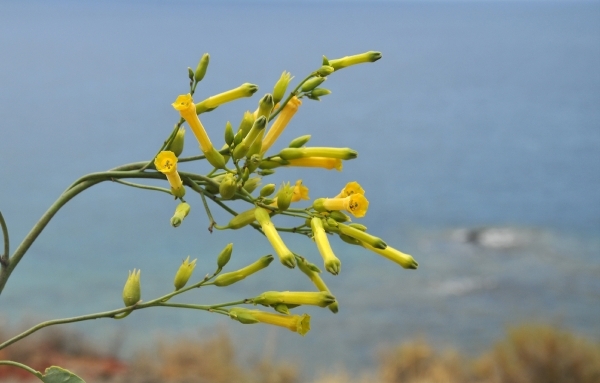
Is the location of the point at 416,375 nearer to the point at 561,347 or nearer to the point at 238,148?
the point at 561,347

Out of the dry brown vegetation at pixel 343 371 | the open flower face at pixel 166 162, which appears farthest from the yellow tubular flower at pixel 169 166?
the dry brown vegetation at pixel 343 371

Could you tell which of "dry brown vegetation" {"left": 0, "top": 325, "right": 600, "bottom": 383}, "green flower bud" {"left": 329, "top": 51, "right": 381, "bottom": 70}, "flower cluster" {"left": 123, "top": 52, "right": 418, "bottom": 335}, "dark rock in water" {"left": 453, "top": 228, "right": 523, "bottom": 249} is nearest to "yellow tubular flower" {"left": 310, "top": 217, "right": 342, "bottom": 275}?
"flower cluster" {"left": 123, "top": 52, "right": 418, "bottom": 335}

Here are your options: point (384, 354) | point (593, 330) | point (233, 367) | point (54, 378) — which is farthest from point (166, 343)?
point (54, 378)

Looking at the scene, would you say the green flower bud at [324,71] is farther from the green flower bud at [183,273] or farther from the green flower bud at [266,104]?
the green flower bud at [183,273]

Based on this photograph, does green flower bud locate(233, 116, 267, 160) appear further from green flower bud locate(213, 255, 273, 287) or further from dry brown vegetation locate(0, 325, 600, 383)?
dry brown vegetation locate(0, 325, 600, 383)

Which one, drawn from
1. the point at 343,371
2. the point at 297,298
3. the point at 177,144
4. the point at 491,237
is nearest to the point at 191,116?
the point at 177,144

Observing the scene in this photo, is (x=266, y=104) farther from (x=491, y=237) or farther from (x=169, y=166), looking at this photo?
(x=491, y=237)
